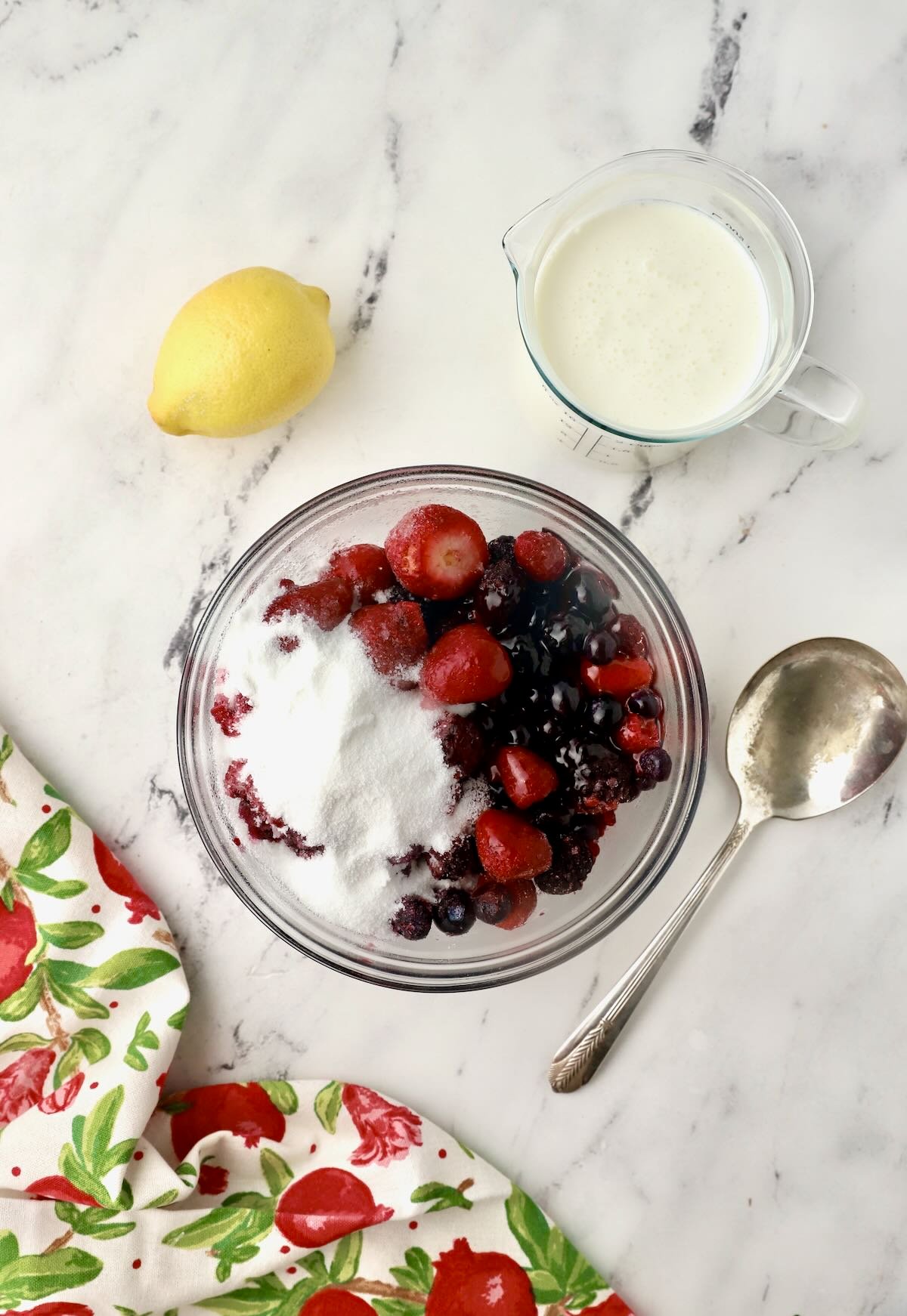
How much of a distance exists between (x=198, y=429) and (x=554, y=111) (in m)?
0.61

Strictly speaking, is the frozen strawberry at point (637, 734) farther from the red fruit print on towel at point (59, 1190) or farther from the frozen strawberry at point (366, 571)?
the red fruit print on towel at point (59, 1190)

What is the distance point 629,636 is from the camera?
1.05 m

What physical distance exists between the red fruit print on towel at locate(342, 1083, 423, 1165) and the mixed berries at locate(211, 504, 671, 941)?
35cm

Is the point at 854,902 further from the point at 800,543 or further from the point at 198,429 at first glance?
the point at 198,429

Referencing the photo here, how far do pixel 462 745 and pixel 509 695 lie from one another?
73mm

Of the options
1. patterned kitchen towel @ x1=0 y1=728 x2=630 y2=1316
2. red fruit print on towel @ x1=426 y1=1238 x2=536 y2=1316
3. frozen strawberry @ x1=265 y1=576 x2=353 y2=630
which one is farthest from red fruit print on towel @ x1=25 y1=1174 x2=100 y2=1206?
frozen strawberry @ x1=265 y1=576 x2=353 y2=630

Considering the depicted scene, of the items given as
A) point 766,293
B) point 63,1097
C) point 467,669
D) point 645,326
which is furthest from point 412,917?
point 766,293

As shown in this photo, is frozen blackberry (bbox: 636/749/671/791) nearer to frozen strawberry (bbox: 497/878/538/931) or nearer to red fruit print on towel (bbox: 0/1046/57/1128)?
frozen strawberry (bbox: 497/878/538/931)

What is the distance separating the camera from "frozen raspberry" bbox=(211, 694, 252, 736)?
1.06 m

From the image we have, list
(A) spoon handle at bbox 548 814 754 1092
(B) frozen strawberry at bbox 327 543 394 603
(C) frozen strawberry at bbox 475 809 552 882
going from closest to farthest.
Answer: (C) frozen strawberry at bbox 475 809 552 882
(B) frozen strawberry at bbox 327 543 394 603
(A) spoon handle at bbox 548 814 754 1092

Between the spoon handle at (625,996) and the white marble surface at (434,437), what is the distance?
26 millimetres

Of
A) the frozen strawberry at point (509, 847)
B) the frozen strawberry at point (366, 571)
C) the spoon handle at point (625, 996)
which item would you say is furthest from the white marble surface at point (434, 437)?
the frozen strawberry at point (509, 847)

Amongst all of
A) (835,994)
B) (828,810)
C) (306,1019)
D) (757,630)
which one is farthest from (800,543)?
(306,1019)

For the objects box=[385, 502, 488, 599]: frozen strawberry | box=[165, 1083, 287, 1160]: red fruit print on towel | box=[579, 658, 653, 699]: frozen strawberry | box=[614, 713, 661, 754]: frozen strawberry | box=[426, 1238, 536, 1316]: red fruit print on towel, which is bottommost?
box=[426, 1238, 536, 1316]: red fruit print on towel
